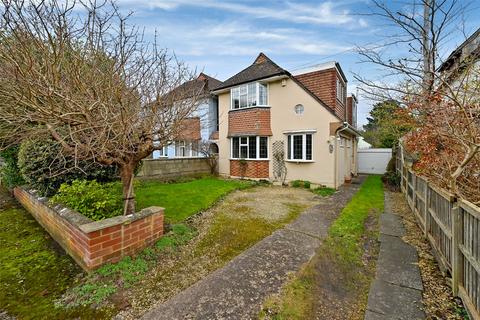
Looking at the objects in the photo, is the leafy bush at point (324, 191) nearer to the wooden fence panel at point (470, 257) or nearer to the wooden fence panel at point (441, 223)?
the wooden fence panel at point (441, 223)

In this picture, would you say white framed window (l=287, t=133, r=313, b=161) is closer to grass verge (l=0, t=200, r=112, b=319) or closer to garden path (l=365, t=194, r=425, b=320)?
garden path (l=365, t=194, r=425, b=320)

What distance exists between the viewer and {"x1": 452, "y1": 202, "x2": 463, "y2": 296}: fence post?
3156mm

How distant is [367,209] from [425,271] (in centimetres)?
415

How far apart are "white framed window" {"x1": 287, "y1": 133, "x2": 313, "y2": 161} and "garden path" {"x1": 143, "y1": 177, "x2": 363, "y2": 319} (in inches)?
280

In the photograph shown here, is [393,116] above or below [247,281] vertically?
above

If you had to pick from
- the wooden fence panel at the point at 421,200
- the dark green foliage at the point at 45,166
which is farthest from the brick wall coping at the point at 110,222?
the wooden fence panel at the point at 421,200

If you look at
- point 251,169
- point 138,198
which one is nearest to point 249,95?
point 251,169

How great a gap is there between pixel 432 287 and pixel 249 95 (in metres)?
12.0

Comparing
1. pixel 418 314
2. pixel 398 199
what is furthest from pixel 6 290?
pixel 398 199

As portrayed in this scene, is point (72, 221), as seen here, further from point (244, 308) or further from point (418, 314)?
point (418, 314)

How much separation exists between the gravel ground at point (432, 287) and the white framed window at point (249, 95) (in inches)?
385

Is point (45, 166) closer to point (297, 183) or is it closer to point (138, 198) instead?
point (138, 198)

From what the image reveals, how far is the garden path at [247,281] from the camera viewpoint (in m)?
2.77

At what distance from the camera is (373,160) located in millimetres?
20438
